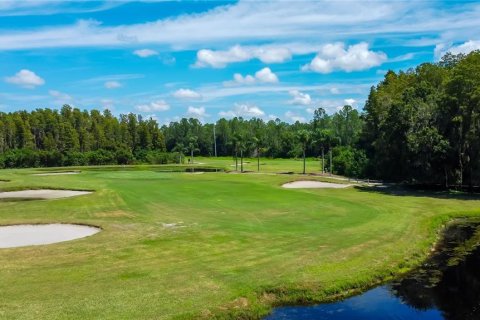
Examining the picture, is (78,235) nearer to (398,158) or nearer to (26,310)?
(26,310)

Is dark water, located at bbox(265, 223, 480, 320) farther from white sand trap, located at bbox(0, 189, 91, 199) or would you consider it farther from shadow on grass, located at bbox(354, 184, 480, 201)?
white sand trap, located at bbox(0, 189, 91, 199)

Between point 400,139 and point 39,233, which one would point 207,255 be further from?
point 400,139

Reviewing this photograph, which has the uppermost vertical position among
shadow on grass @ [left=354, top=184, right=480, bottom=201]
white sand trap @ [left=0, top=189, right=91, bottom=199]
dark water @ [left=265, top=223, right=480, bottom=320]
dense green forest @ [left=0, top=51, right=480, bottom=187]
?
dense green forest @ [left=0, top=51, right=480, bottom=187]

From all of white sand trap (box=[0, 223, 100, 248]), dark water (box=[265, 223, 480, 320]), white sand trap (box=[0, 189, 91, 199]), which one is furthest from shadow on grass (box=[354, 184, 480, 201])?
white sand trap (box=[0, 223, 100, 248])

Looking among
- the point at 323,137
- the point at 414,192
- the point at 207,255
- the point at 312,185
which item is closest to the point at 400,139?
the point at 414,192

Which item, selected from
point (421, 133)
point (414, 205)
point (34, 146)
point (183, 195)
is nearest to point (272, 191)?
point (183, 195)

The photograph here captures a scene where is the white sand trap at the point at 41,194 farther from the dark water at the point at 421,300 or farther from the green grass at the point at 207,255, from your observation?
the dark water at the point at 421,300
